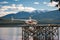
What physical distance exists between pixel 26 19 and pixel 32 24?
111 mm

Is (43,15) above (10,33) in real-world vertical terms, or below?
above

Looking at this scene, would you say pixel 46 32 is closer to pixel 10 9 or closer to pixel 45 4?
pixel 45 4

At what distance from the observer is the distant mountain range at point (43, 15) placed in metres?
1.69

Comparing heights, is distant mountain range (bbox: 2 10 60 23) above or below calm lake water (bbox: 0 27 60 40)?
above

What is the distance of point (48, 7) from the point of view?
68.9 inches

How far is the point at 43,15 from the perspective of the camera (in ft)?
5.64

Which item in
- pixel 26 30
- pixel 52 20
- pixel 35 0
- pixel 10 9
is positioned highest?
pixel 35 0

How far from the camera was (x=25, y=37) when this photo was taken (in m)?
1.68

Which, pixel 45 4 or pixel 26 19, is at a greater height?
pixel 45 4

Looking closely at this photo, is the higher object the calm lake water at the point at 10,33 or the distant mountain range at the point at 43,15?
the distant mountain range at the point at 43,15

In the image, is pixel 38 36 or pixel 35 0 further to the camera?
pixel 35 0

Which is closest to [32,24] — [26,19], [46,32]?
[26,19]

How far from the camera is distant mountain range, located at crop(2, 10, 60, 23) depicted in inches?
66.7

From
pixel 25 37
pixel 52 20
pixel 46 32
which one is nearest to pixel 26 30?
pixel 25 37
